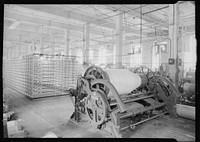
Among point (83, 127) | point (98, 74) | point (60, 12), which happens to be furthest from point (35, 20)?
point (83, 127)

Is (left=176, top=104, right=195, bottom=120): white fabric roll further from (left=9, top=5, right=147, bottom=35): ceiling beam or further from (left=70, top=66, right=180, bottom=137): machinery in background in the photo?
(left=9, top=5, right=147, bottom=35): ceiling beam

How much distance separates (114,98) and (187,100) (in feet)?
12.3

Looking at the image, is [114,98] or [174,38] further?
[174,38]

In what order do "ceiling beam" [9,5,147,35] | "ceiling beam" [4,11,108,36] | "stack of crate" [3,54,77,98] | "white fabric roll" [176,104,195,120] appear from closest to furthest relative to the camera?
"white fabric roll" [176,104,195,120], "stack of crate" [3,54,77,98], "ceiling beam" [9,5,147,35], "ceiling beam" [4,11,108,36]

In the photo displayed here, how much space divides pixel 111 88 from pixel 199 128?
5.24ft

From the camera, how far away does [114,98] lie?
326cm

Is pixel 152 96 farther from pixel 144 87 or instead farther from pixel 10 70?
pixel 10 70

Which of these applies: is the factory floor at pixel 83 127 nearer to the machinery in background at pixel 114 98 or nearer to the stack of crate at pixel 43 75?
the machinery in background at pixel 114 98

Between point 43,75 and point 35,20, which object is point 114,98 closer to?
point 43,75

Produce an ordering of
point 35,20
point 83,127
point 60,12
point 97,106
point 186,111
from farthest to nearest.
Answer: point 35,20 → point 60,12 → point 186,111 → point 83,127 → point 97,106

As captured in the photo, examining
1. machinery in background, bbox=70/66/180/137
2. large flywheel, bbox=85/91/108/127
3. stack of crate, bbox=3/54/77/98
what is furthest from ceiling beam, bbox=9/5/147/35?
large flywheel, bbox=85/91/108/127

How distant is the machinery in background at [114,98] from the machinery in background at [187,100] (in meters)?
0.20

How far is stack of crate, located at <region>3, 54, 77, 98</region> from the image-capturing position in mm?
6168

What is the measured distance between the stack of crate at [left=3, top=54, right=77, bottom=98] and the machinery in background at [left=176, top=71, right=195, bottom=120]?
4.11 m
